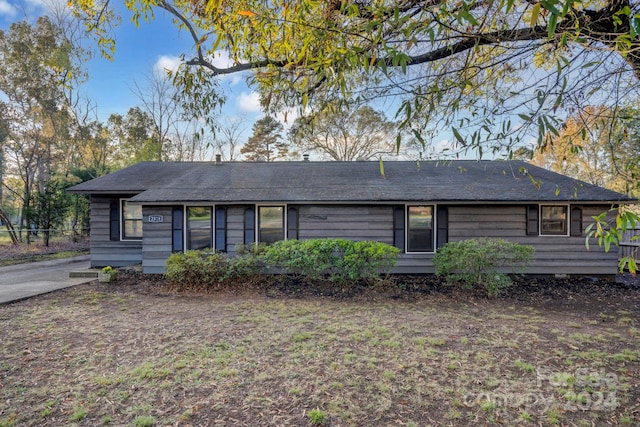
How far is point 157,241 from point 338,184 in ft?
17.5

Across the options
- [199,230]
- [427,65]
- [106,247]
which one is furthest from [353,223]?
[106,247]

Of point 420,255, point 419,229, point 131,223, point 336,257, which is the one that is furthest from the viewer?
point 131,223

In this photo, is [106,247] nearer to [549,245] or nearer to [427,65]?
[427,65]

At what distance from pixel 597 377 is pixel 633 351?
126cm

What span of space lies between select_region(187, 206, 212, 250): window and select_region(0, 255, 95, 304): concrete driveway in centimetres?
269

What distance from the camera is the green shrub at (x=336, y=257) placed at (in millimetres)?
6871

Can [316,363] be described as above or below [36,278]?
below

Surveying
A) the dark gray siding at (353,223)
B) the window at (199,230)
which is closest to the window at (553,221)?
the dark gray siding at (353,223)

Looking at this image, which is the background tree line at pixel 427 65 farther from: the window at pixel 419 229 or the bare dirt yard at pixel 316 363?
the window at pixel 419 229

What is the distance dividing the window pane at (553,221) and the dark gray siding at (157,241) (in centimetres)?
1018

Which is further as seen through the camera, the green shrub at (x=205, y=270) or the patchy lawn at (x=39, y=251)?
the patchy lawn at (x=39, y=251)

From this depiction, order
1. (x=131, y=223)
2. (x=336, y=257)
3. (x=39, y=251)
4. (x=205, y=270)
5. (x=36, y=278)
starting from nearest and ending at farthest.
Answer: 1. (x=205, y=270)
2. (x=336, y=257)
3. (x=36, y=278)
4. (x=131, y=223)
5. (x=39, y=251)

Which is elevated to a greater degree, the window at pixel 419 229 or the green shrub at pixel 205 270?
the window at pixel 419 229

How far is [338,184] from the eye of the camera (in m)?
9.21
